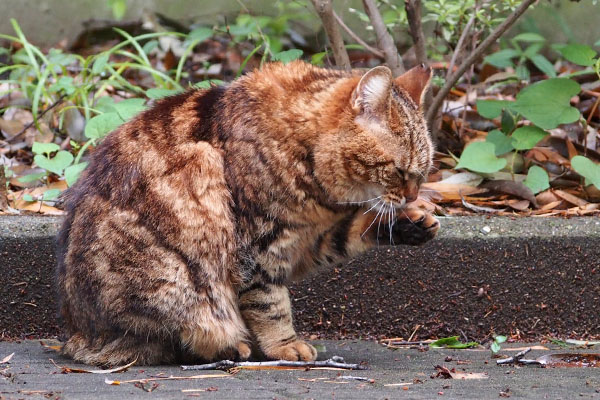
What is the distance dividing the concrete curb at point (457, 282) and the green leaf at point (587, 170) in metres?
0.27

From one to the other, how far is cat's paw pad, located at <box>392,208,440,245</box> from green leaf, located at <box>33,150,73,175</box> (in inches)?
71.6

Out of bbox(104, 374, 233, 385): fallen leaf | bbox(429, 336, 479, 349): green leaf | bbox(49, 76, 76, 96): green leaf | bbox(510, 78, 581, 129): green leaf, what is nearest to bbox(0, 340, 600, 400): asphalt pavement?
bbox(104, 374, 233, 385): fallen leaf

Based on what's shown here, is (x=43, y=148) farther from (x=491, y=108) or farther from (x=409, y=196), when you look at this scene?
(x=491, y=108)

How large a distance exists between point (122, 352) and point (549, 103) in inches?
94.2

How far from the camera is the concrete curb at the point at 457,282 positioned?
390 cm

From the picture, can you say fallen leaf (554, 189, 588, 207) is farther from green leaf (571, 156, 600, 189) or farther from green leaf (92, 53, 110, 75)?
green leaf (92, 53, 110, 75)

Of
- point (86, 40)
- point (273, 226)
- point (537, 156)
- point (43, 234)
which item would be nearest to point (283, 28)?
point (86, 40)

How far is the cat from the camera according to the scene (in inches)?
121

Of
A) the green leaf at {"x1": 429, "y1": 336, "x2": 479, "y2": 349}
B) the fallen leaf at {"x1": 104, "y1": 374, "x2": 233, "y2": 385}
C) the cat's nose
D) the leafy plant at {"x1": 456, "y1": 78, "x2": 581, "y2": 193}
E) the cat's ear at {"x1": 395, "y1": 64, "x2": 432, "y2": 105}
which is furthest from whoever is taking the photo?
the leafy plant at {"x1": 456, "y1": 78, "x2": 581, "y2": 193}

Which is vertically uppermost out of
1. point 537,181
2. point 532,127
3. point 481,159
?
point 532,127

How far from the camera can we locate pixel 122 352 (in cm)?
313

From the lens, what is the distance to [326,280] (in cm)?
396

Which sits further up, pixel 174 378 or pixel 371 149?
pixel 371 149

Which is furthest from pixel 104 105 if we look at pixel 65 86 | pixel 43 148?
pixel 43 148
